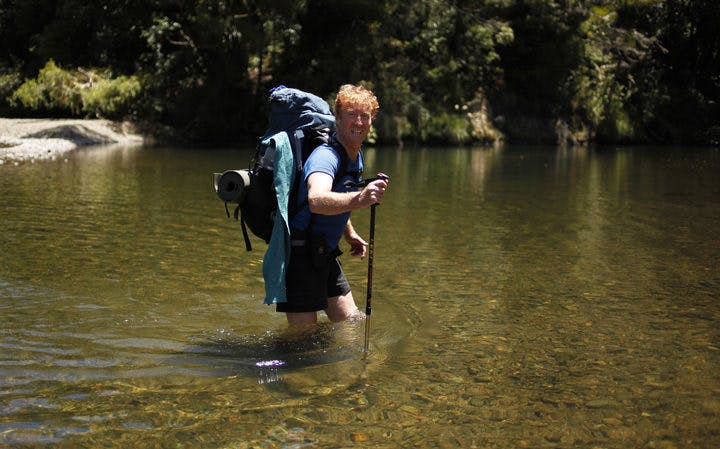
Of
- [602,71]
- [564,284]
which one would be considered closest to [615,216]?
[564,284]

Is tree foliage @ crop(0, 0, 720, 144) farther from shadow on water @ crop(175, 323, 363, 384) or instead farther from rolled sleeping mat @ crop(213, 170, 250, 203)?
rolled sleeping mat @ crop(213, 170, 250, 203)

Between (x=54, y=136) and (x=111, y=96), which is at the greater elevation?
(x=111, y=96)

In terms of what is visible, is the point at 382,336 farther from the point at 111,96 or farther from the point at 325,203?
the point at 111,96

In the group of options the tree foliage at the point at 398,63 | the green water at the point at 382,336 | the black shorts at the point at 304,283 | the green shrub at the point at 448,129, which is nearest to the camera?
the green water at the point at 382,336

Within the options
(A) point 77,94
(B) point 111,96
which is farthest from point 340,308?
(A) point 77,94

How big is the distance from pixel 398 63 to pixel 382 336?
27.6 meters

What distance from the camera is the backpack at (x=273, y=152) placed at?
5.53 m

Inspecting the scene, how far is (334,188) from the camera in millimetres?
5535

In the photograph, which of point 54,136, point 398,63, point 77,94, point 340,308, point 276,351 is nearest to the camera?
point 276,351

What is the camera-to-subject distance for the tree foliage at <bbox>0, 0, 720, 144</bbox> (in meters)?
30.5

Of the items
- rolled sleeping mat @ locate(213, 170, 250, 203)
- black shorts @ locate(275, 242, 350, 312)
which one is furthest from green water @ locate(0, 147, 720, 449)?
rolled sleeping mat @ locate(213, 170, 250, 203)

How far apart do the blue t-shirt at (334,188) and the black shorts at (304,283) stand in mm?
163

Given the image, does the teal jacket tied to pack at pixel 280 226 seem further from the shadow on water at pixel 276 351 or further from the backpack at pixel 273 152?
the shadow on water at pixel 276 351

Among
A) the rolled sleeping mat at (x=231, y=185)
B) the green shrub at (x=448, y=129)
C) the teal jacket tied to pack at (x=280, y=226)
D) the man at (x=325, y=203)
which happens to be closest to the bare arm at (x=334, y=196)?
the man at (x=325, y=203)
